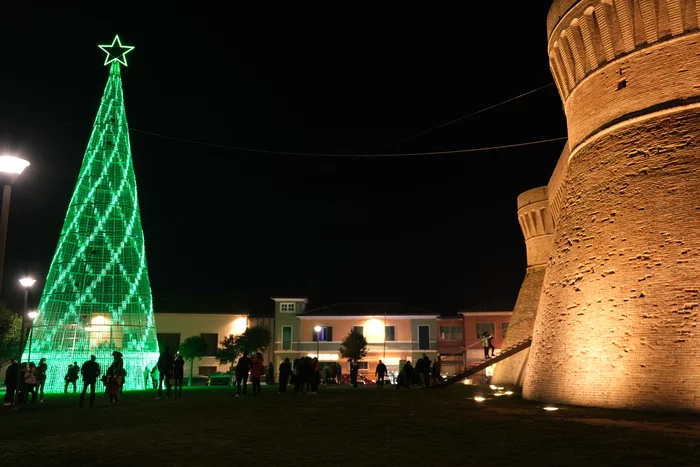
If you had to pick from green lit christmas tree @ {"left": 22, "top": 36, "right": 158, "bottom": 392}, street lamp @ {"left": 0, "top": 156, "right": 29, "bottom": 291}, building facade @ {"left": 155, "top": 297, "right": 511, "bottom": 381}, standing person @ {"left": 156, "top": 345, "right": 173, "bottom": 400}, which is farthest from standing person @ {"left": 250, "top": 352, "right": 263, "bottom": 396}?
building facade @ {"left": 155, "top": 297, "right": 511, "bottom": 381}

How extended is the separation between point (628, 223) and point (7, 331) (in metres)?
39.6

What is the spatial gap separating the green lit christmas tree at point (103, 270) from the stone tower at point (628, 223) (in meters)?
19.0

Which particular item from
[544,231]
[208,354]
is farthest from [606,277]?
[208,354]

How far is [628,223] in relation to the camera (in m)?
13.6

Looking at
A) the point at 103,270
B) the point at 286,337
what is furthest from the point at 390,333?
the point at 103,270

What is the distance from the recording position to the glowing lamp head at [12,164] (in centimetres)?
1073

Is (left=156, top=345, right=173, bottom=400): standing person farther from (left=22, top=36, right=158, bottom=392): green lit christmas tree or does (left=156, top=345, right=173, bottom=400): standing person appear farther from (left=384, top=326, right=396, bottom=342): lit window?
(left=384, top=326, right=396, bottom=342): lit window

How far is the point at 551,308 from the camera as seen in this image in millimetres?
15594

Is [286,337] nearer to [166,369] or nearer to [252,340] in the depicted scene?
[252,340]

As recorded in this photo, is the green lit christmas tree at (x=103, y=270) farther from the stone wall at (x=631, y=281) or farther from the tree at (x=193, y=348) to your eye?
the tree at (x=193, y=348)

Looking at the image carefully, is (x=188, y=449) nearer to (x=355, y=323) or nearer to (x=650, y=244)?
(x=650, y=244)

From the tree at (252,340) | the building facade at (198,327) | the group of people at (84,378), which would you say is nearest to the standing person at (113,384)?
the group of people at (84,378)

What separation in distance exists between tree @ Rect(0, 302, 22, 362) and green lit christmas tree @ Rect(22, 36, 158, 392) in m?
14.4

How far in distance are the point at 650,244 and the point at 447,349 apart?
4430 cm
